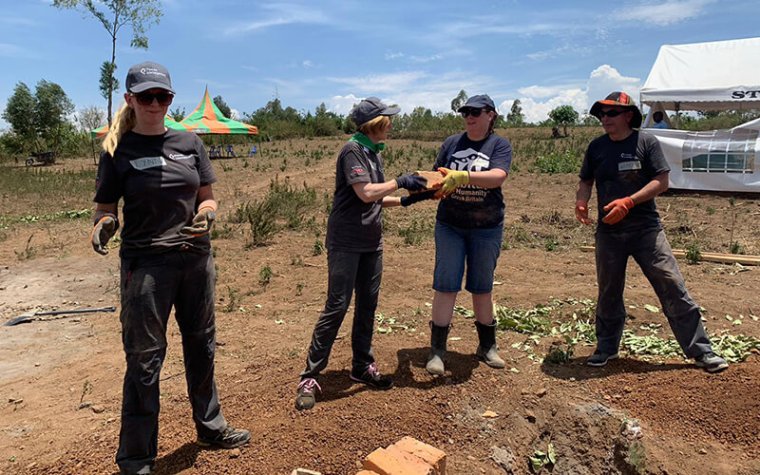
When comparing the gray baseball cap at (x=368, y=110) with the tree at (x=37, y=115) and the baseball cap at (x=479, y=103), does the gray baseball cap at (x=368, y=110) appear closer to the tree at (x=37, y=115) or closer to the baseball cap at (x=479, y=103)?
the baseball cap at (x=479, y=103)

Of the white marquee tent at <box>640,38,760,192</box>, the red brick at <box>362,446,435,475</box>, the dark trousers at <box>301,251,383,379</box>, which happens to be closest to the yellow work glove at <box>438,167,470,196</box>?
the dark trousers at <box>301,251,383,379</box>

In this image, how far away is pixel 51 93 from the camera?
91.5ft

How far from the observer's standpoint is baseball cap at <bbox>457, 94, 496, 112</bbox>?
3.23m

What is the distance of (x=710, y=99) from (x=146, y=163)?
39.6ft

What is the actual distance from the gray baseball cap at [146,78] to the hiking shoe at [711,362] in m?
3.42

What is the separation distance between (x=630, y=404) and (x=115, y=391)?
3.22 m

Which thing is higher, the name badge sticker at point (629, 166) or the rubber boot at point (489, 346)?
the name badge sticker at point (629, 166)

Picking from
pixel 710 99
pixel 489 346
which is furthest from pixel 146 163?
pixel 710 99

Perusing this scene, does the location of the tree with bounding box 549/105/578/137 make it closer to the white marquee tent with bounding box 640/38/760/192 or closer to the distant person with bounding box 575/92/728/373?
the white marquee tent with bounding box 640/38/760/192

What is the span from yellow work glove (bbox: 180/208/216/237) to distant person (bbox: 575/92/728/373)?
235 centimetres

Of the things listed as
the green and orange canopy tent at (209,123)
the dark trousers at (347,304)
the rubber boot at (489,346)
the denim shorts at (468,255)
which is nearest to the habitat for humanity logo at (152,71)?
the dark trousers at (347,304)

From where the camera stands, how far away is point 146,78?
87.4 inches

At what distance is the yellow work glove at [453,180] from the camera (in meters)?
3.02

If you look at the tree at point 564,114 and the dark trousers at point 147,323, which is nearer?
the dark trousers at point 147,323
